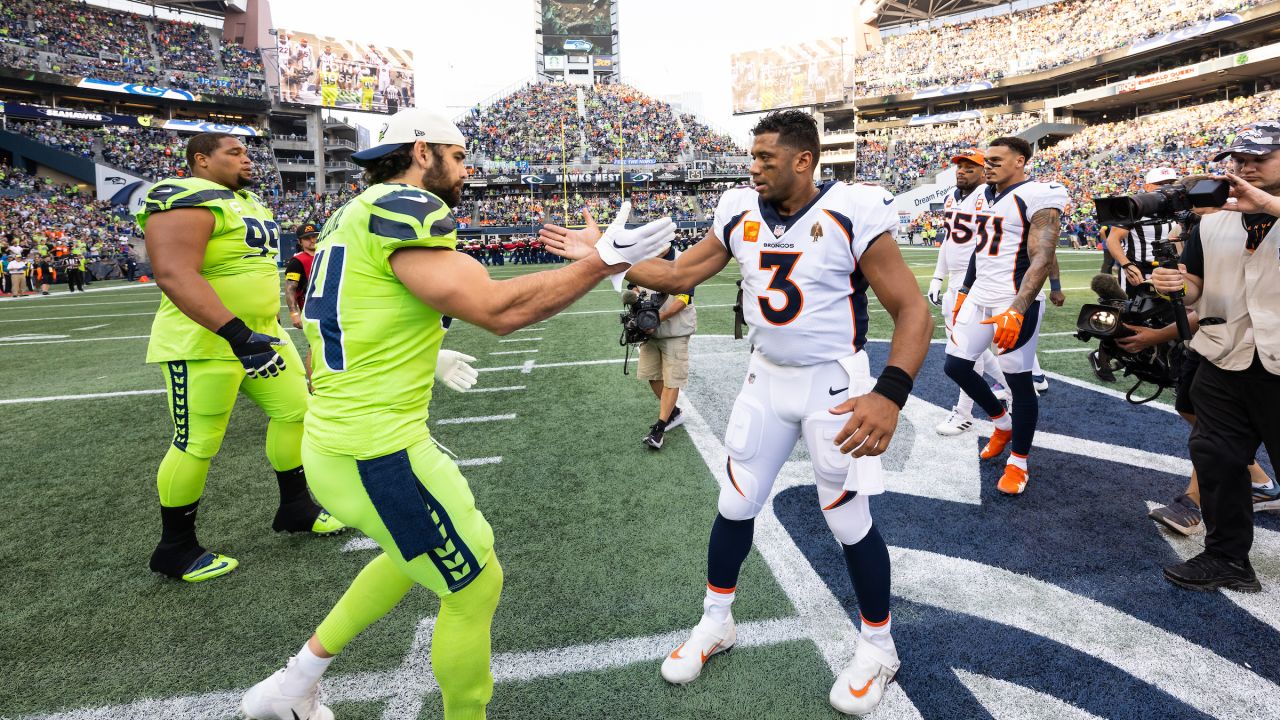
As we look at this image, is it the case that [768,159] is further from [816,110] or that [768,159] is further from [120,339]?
[816,110]

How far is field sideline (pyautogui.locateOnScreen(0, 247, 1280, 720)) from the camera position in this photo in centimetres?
229

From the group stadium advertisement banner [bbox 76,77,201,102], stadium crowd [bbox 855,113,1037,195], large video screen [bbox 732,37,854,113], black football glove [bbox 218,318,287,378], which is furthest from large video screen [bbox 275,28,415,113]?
black football glove [bbox 218,318,287,378]

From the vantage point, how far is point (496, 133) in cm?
5016

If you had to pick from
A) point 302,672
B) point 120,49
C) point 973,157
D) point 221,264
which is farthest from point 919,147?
point 120,49

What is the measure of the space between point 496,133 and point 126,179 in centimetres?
2489

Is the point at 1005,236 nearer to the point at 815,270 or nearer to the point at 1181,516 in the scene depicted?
the point at 1181,516

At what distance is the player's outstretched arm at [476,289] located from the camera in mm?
1648

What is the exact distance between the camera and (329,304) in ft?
5.91

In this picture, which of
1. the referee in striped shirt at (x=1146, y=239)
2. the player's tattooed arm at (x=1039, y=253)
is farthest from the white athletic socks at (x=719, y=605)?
the referee in striped shirt at (x=1146, y=239)

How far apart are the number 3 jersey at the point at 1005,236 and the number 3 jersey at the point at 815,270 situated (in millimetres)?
2571

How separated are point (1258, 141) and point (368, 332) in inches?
137

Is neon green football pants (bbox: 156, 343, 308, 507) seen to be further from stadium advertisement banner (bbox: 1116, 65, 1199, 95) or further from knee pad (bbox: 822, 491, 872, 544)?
stadium advertisement banner (bbox: 1116, 65, 1199, 95)

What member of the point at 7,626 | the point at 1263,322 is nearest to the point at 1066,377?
the point at 1263,322

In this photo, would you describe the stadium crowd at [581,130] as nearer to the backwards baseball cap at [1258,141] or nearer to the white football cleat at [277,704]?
the backwards baseball cap at [1258,141]
